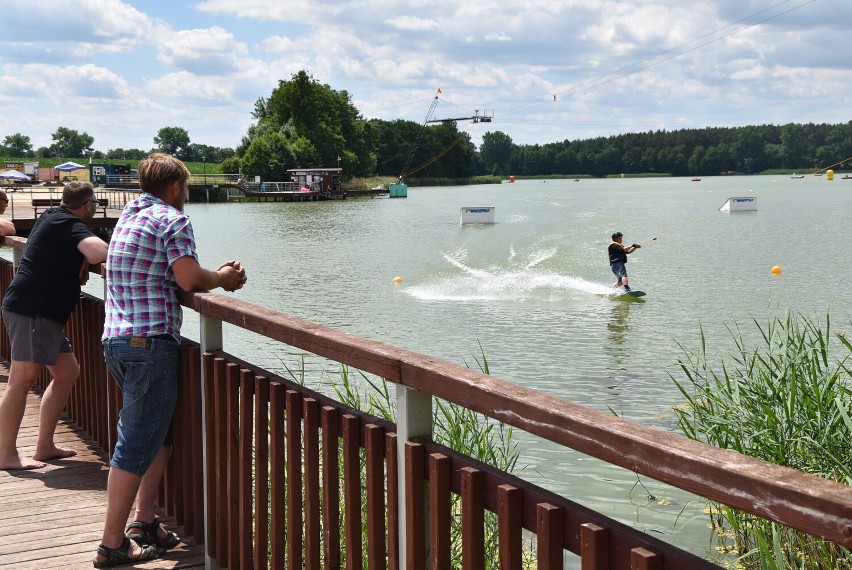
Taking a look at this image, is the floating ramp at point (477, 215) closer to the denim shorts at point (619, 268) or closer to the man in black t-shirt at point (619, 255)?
the man in black t-shirt at point (619, 255)

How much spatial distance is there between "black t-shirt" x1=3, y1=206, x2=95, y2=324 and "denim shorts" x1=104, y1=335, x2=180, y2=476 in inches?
48.7

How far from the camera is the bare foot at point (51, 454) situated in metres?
5.88

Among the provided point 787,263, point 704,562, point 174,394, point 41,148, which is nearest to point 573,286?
point 787,263

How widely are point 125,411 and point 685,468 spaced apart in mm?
2800

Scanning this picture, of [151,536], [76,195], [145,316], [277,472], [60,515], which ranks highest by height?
[76,195]

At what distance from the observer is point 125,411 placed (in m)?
4.13

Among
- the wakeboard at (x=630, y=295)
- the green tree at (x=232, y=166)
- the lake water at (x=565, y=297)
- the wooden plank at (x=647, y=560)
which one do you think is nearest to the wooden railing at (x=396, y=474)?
the wooden plank at (x=647, y=560)

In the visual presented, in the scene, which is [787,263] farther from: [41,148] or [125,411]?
[41,148]

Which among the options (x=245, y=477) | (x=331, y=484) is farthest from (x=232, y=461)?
(x=331, y=484)

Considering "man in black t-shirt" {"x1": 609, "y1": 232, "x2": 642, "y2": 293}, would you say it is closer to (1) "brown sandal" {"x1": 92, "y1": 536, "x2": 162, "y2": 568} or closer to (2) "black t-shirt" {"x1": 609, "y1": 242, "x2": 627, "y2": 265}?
(2) "black t-shirt" {"x1": 609, "y1": 242, "x2": 627, "y2": 265}

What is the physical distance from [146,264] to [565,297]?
24.5 meters

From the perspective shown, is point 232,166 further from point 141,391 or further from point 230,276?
point 141,391

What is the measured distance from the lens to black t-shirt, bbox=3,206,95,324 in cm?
520

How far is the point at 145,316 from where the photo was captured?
408 centimetres
